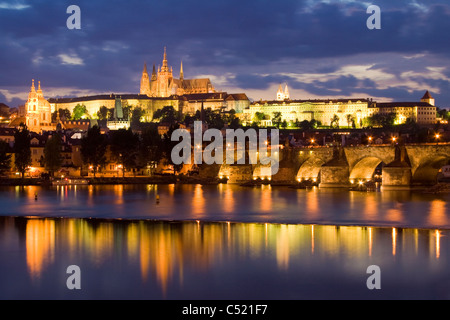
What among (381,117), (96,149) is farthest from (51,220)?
(381,117)

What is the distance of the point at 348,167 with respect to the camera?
1593 inches

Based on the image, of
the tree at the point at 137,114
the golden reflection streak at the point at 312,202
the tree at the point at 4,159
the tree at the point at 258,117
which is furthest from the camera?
the tree at the point at 137,114

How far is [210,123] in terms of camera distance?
91625mm

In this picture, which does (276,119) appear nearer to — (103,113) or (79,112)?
(103,113)

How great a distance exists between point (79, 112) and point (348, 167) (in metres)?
87.3

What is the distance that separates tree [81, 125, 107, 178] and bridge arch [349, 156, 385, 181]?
18.2 meters

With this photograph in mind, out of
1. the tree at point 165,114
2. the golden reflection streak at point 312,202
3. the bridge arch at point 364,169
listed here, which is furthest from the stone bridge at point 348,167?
the tree at point 165,114

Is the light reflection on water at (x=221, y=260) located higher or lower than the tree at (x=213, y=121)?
lower

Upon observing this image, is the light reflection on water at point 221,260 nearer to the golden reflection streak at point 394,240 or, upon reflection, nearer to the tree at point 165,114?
the golden reflection streak at point 394,240

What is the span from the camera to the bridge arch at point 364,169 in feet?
135

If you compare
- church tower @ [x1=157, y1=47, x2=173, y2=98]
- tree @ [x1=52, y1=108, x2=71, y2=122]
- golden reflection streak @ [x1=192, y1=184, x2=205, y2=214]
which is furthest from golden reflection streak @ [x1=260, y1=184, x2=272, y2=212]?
church tower @ [x1=157, y1=47, x2=173, y2=98]

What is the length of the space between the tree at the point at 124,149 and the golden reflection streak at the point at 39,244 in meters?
24.0

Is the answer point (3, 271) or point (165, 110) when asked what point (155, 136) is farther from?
point (165, 110)
